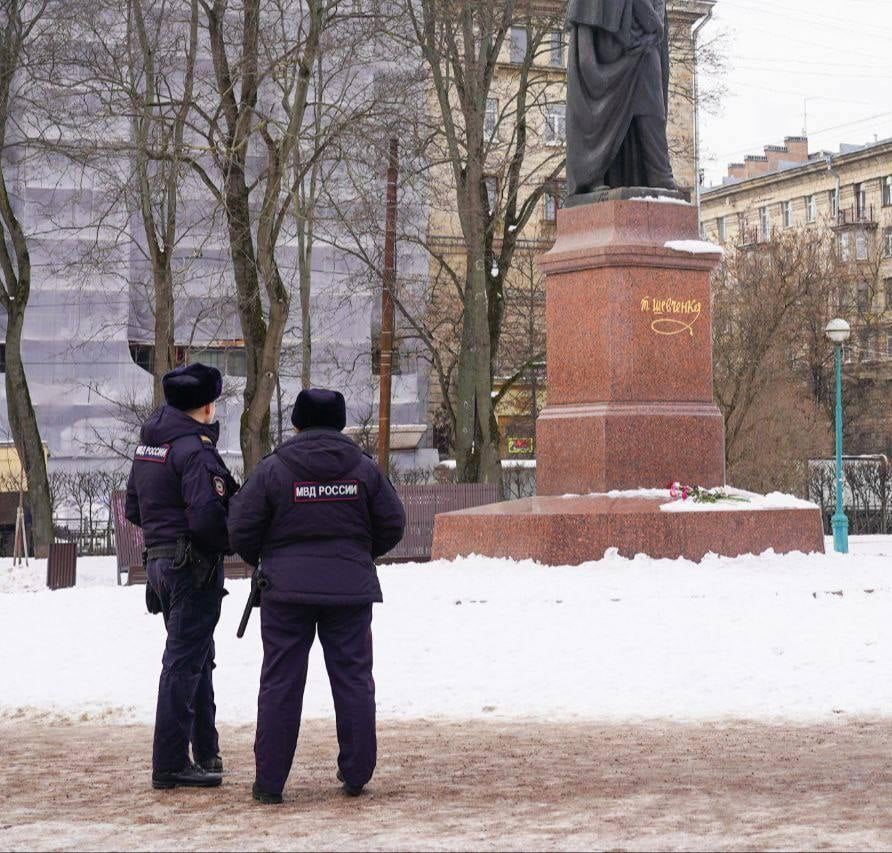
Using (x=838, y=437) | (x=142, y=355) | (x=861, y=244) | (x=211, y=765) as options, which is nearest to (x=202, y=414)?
(x=211, y=765)

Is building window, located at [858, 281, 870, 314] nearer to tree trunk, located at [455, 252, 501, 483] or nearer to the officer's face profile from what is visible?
tree trunk, located at [455, 252, 501, 483]

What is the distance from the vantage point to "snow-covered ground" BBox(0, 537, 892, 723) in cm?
1019

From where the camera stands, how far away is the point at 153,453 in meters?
7.51

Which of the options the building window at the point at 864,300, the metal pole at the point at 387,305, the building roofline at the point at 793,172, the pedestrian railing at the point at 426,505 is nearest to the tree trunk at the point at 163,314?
the metal pole at the point at 387,305

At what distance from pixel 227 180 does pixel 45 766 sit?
15.5 meters

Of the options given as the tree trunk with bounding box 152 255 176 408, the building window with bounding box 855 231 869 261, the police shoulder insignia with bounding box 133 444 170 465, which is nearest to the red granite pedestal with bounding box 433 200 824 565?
the police shoulder insignia with bounding box 133 444 170 465

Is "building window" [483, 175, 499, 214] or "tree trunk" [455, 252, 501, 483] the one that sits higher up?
"building window" [483, 175, 499, 214]

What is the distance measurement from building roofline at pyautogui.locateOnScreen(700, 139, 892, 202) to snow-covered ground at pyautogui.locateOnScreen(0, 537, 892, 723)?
204 ft

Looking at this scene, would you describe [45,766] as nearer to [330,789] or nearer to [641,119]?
[330,789]

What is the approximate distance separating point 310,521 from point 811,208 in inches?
2908

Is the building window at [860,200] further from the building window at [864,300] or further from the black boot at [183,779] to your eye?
the black boot at [183,779]

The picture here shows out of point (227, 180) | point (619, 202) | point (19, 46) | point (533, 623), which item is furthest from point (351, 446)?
point (19, 46)

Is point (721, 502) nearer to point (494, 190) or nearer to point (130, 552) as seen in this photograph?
point (130, 552)

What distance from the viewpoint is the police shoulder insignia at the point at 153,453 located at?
7.48 m
